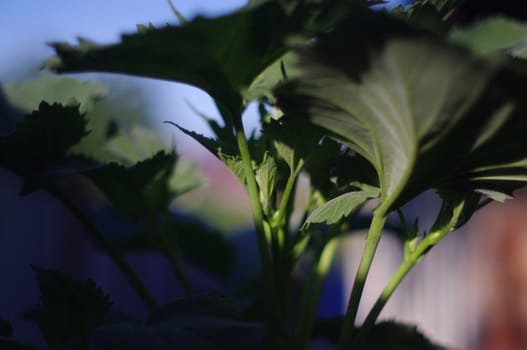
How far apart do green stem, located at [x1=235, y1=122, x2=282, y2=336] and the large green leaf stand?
0.16 feet

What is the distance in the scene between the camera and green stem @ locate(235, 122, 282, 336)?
1.09 feet

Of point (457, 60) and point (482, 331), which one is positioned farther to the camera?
point (482, 331)

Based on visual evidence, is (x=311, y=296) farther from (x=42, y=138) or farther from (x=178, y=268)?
(x=42, y=138)

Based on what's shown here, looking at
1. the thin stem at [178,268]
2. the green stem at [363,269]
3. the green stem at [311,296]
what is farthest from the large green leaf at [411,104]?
the thin stem at [178,268]

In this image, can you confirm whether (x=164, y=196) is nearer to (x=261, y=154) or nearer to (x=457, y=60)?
(x=261, y=154)

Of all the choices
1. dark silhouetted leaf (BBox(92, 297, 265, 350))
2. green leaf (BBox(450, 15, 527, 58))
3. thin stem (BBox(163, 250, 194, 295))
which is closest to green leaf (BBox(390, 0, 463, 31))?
green leaf (BBox(450, 15, 527, 58))

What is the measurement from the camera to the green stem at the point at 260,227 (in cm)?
33

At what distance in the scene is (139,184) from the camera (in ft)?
1.63

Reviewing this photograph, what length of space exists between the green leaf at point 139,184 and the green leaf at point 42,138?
0.03 metres

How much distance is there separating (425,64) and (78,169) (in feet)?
0.95

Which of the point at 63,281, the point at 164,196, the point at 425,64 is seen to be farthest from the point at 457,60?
the point at 164,196

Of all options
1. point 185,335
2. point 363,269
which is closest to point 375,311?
point 363,269

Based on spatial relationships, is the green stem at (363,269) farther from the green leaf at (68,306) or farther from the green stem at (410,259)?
the green leaf at (68,306)

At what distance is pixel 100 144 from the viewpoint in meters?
0.57
